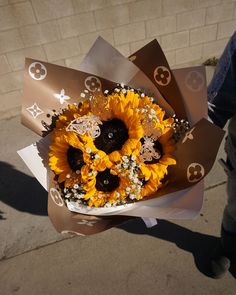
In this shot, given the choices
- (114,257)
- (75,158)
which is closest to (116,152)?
(75,158)

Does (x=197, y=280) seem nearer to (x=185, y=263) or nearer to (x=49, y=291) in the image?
(x=185, y=263)

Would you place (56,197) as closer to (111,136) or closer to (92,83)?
(111,136)

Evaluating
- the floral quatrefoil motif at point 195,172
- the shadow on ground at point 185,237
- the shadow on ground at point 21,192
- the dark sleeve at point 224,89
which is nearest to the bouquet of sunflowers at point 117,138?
the floral quatrefoil motif at point 195,172

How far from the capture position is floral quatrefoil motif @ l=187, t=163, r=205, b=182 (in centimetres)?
134

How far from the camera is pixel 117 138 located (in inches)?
54.1

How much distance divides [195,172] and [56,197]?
0.62 meters

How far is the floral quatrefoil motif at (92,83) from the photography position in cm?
154

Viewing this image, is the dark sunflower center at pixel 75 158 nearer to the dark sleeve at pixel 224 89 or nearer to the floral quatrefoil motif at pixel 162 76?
the floral quatrefoil motif at pixel 162 76

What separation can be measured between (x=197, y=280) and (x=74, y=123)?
1673mm

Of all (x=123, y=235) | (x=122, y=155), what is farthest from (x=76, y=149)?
(x=123, y=235)

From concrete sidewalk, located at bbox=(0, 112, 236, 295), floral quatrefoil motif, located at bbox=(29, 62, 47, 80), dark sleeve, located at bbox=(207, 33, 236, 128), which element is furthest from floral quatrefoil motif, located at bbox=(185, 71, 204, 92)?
concrete sidewalk, located at bbox=(0, 112, 236, 295)

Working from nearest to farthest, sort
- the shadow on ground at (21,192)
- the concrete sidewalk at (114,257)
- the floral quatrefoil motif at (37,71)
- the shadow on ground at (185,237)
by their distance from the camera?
the floral quatrefoil motif at (37,71) < the concrete sidewalk at (114,257) < the shadow on ground at (185,237) < the shadow on ground at (21,192)

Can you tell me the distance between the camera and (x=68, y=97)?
1.60 meters

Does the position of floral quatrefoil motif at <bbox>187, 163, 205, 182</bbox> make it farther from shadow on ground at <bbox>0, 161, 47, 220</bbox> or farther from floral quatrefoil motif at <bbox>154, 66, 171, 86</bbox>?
shadow on ground at <bbox>0, 161, 47, 220</bbox>
